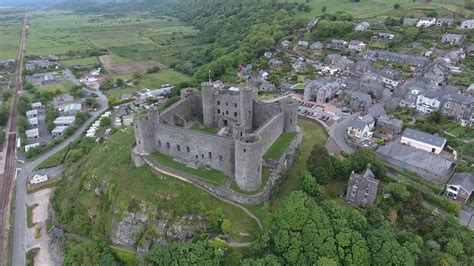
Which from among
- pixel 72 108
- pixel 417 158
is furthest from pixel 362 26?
pixel 72 108

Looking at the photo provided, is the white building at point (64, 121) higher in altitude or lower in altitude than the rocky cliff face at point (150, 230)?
lower

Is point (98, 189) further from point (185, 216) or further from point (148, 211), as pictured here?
point (185, 216)

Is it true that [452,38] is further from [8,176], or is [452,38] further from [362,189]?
[8,176]

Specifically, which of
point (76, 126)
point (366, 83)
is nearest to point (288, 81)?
point (366, 83)

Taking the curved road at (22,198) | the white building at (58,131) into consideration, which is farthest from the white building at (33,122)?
the curved road at (22,198)

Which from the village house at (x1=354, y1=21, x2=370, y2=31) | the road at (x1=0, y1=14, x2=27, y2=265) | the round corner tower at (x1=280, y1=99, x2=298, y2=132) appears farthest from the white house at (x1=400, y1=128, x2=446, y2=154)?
the village house at (x1=354, y1=21, x2=370, y2=31)

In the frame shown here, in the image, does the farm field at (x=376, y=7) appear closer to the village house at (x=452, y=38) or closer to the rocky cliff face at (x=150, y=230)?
the village house at (x=452, y=38)

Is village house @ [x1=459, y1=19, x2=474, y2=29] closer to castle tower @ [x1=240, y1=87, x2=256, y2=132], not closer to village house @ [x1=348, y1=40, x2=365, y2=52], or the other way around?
village house @ [x1=348, y1=40, x2=365, y2=52]
